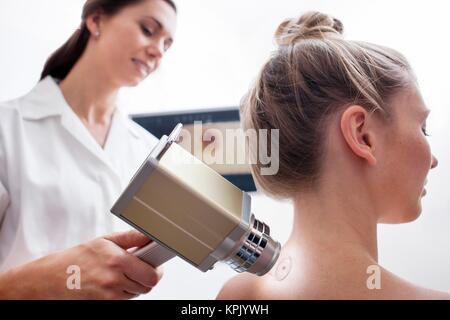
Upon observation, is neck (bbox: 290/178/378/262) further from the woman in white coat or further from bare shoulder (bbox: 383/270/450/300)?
the woman in white coat

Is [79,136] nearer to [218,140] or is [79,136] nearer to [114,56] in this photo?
[114,56]

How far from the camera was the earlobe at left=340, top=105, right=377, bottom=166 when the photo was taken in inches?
32.4

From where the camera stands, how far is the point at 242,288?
88 cm

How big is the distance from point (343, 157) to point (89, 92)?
22.8 inches

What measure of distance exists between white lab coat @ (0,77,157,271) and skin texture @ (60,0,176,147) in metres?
0.03

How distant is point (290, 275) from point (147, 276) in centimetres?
24

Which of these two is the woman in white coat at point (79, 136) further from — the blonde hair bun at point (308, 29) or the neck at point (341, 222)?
the neck at point (341, 222)

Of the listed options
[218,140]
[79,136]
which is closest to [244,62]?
[218,140]

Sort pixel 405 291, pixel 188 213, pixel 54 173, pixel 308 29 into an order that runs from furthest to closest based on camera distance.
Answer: pixel 54 173, pixel 308 29, pixel 405 291, pixel 188 213

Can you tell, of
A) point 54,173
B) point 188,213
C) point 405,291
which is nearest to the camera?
point 188,213

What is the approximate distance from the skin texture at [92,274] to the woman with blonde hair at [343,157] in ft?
0.61

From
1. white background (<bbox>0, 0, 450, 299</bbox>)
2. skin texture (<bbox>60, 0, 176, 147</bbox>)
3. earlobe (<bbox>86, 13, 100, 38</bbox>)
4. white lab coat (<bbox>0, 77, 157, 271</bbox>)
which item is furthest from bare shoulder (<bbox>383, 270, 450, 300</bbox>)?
earlobe (<bbox>86, 13, 100, 38</bbox>)

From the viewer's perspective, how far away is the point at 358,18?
994mm
